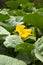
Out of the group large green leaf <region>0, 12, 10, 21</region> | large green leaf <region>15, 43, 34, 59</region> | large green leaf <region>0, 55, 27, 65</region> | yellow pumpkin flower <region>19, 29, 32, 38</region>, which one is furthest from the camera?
large green leaf <region>0, 12, 10, 21</region>

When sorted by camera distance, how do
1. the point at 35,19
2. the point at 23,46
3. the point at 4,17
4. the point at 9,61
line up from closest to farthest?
the point at 9,61 < the point at 23,46 < the point at 35,19 < the point at 4,17

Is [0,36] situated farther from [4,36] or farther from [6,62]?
[6,62]

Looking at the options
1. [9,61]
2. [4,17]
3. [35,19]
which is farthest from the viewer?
[4,17]

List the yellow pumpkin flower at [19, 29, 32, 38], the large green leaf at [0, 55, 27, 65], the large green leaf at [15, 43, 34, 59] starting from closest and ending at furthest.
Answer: the large green leaf at [0, 55, 27, 65] → the large green leaf at [15, 43, 34, 59] → the yellow pumpkin flower at [19, 29, 32, 38]

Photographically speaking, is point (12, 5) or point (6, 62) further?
point (12, 5)

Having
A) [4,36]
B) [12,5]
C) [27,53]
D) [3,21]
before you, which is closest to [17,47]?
[27,53]

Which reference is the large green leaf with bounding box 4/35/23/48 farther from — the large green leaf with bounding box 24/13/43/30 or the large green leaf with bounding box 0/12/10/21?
the large green leaf with bounding box 0/12/10/21

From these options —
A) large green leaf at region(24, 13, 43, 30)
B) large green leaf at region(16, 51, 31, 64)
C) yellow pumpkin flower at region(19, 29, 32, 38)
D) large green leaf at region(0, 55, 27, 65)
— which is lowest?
yellow pumpkin flower at region(19, 29, 32, 38)

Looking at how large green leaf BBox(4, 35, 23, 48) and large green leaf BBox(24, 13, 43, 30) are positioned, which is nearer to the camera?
large green leaf BBox(4, 35, 23, 48)

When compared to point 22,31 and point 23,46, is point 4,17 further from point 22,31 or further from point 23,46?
point 23,46

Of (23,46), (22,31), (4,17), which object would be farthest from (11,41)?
(4,17)

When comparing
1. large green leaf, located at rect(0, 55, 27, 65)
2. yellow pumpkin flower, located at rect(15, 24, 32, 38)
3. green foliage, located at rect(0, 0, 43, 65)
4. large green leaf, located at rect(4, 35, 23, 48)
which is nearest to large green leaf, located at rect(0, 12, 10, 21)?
green foliage, located at rect(0, 0, 43, 65)
